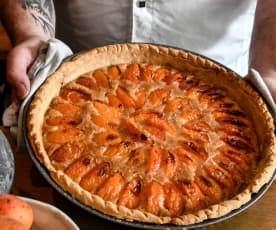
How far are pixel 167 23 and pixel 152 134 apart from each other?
54 cm

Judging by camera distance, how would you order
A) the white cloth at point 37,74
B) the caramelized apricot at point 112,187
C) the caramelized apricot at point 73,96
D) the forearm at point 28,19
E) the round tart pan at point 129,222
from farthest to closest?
the forearm at point 28,19 < the caramelized apricot at point 73,96 < the white cloth at point 37,74 < the caramelized apricot at point 112,187 < the round tart pan at point 129,222

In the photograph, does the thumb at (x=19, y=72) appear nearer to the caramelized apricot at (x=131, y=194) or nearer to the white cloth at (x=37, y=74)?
the white cloth at (x=37, y=74)

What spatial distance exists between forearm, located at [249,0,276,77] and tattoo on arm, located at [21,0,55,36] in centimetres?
68

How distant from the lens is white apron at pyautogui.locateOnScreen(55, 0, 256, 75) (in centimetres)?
182

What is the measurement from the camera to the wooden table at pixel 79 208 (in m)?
1.26

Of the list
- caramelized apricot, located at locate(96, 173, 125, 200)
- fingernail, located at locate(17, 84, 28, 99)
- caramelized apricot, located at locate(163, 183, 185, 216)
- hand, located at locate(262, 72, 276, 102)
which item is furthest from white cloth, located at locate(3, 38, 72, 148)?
hand, located at locate(262, 72, 276, 102)

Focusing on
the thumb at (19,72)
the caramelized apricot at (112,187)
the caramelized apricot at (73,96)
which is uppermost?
the thumb at (19,72)

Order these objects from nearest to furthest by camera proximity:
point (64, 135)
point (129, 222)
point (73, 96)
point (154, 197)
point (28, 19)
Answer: point (129, 222) → point (154, 197) → point (64, 135) → point (73, 96) → point (28, 19)

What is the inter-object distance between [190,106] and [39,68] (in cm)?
44

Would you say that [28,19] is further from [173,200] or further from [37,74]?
[173,200]

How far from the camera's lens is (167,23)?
1.85m

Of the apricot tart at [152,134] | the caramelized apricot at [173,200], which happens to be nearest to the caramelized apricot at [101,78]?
the apricot tart at [152,134]

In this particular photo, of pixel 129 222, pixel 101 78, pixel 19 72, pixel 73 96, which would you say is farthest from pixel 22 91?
pixel 129 222

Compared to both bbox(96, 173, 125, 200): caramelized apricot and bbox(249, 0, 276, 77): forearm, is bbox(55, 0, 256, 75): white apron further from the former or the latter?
bbox(96, 173, 125, 200): caramelized apricot
